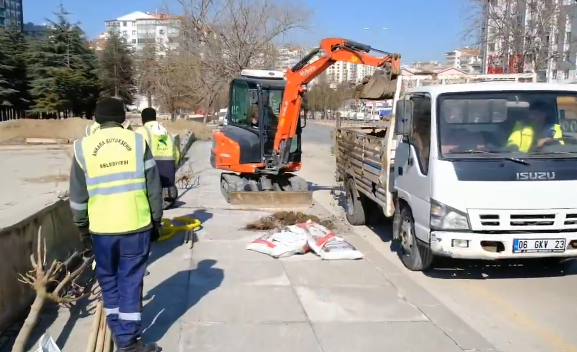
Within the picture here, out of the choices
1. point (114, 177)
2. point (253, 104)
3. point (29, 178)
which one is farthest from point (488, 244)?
point (29, 178)

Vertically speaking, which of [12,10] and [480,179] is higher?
[12,10]

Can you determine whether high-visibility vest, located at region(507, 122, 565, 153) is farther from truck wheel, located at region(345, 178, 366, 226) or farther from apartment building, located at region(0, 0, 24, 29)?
apartment building, located at region(0, 0, 24, 29)

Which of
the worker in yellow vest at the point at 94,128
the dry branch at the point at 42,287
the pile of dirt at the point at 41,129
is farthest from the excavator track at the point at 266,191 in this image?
A: the pile of dirt at the point at 41,129

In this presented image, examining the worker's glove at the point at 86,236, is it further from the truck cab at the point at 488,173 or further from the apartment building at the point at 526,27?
the apartment building at the point at 526,27

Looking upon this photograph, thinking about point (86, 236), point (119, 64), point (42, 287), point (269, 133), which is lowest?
point (42, 287)

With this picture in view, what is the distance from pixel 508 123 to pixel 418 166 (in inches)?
44.7

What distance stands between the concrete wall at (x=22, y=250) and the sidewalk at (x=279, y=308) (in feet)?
1.20

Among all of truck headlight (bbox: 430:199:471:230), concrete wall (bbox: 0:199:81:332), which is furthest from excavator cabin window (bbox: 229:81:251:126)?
truck headlight (bbox: 430:199:471:230)

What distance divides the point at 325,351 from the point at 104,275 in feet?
6.28

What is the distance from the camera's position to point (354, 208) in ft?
34.4

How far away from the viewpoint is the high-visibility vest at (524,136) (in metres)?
6.75

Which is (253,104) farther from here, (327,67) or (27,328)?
(27,328)

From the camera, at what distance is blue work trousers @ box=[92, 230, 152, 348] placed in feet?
14.7

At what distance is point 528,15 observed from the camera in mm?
24688
